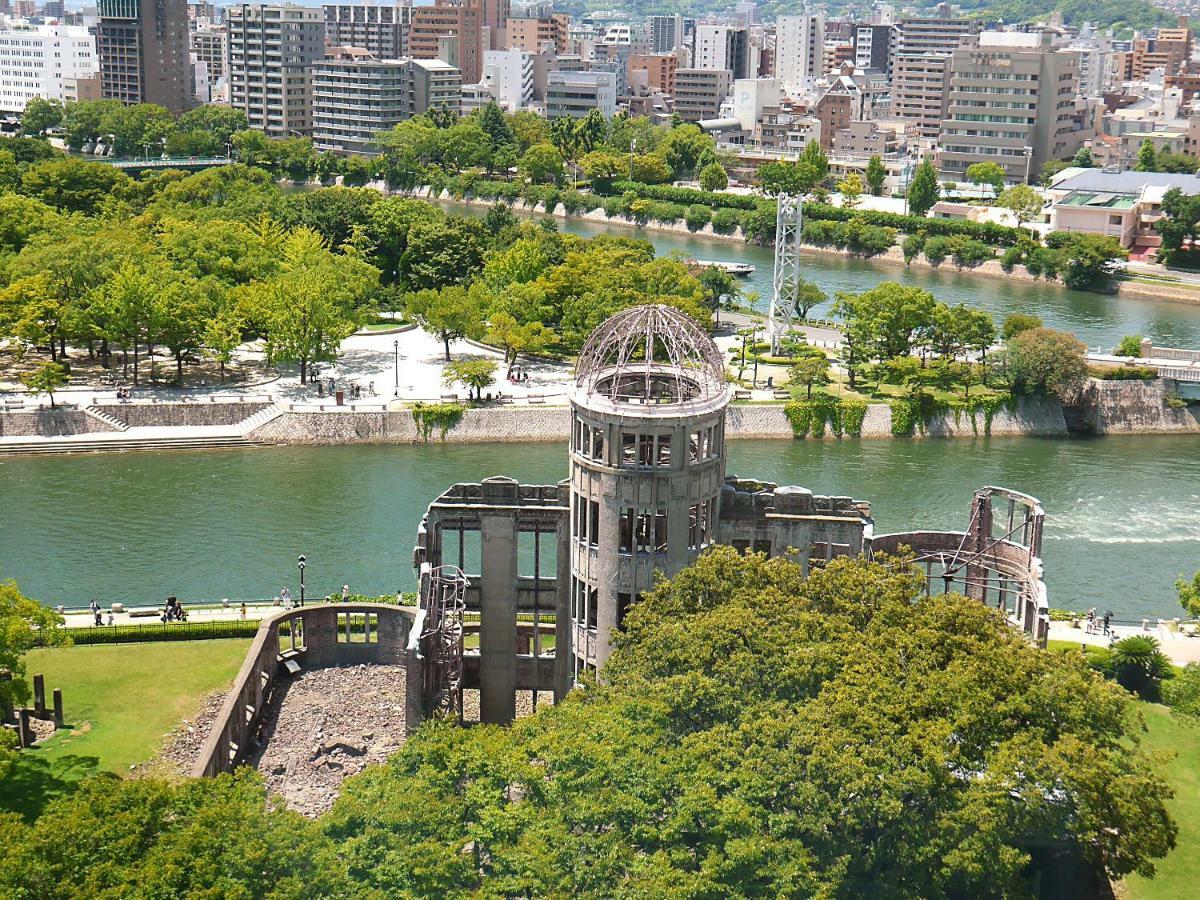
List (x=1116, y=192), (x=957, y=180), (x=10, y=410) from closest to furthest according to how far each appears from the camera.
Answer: (x=10, y=410) → (x=1116, y=192) → (x=957, y=180)

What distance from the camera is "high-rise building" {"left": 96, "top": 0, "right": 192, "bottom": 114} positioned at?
17275cm

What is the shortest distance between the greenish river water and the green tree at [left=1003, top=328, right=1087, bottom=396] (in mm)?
2703

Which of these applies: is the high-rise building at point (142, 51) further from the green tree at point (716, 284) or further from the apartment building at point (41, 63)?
the green tree at point (716, 284)

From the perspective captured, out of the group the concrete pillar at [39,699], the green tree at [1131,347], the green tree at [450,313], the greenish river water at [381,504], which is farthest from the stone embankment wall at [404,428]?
the concrete pillar at [39,699]

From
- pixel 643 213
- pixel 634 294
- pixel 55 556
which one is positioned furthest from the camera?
pixel 643 213

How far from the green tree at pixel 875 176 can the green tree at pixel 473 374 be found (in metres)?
74.6

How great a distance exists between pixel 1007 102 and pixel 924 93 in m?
36.7

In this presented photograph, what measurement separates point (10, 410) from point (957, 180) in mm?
96315

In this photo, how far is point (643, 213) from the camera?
129625mm

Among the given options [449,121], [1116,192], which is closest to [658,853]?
[1116,192]

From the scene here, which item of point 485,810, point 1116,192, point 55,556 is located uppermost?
point 1116,192

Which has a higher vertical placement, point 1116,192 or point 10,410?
point 1116,192

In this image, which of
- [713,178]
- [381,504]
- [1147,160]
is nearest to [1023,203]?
[1147,160]

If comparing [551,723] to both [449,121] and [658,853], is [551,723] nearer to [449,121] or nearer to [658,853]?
[658,853]
